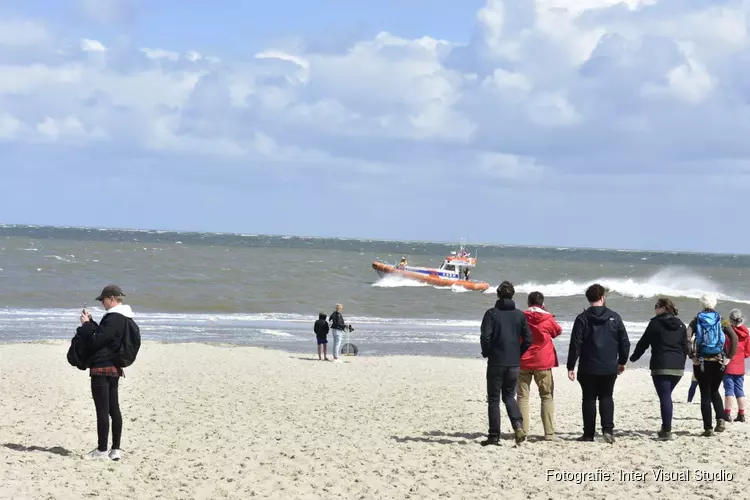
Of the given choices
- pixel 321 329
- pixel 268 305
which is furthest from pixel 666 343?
pixel 268 305

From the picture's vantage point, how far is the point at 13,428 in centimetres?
893

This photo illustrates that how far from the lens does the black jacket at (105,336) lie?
7242mm

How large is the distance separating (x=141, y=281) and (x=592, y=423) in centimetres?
3836

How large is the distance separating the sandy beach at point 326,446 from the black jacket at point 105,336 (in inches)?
35.3

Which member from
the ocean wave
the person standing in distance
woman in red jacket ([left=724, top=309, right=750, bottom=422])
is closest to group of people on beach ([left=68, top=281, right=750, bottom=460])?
woman in red jacket ([left=724, top=309, right=750, bottom=422])

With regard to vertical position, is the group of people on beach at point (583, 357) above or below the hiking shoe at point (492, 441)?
above

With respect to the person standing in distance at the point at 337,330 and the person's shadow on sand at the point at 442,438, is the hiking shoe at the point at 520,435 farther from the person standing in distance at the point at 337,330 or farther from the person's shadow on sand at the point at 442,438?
the person standing in distance at the point at 337,330

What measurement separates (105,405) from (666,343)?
17.0 ft

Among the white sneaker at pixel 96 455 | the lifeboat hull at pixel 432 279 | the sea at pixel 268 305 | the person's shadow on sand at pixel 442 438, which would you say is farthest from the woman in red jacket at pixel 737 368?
the lifeboat hull at pixel 432 279

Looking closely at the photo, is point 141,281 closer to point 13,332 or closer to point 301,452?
point 13,332

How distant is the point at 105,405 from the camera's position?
7477mm

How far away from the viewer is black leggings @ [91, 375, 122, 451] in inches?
290

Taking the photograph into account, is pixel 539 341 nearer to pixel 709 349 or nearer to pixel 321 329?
pixel 709 349

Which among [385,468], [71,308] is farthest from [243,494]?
[71,308]
